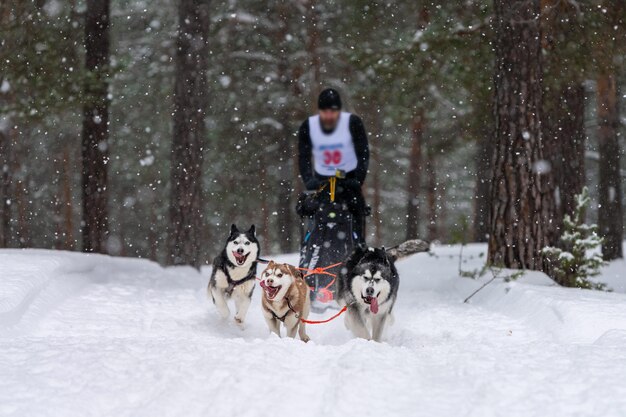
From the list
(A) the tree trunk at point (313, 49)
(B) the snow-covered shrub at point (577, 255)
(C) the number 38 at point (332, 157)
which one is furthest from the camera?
(A) the tree trunk at point (313, 49)

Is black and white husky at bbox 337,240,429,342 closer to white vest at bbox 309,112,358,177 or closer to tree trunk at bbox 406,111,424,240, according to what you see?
white vest at bbox 309,112,358,177

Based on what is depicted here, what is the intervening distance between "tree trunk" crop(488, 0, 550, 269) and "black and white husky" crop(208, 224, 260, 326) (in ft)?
11.2

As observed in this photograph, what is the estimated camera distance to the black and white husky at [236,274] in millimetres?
6793

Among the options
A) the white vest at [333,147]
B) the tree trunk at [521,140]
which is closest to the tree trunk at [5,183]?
the white vest at [333,147]

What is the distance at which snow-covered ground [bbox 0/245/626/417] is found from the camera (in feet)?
11.5

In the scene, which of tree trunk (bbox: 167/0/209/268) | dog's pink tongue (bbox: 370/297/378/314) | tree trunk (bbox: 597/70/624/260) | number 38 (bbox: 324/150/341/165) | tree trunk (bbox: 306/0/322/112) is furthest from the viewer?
tree trunk (bbox: 306/0/322/112)

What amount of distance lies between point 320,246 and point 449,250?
624 centimetres

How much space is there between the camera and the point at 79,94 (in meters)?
10.7

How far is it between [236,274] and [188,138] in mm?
4736

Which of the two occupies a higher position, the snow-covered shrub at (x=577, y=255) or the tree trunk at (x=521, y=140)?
the tree trunk at (x=521, y=140)

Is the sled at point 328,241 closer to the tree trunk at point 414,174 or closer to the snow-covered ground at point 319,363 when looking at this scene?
the snow-covered ground at point 319,363

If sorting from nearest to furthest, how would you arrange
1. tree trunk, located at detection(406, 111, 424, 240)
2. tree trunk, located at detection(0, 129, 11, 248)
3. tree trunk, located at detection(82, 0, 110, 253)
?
tree trunk, located at detection(82, 0, 110, 253), tree trunk, located at detection(0, 129, 11, 248), tree trunk, located at detection(406, 111, 424, 240)

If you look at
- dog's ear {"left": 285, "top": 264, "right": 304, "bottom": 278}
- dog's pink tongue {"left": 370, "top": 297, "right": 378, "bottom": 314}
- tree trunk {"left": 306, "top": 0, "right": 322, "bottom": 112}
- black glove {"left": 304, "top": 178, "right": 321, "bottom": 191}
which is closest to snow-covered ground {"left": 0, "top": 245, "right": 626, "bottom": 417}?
dog's pink tongue {"left": 370, "top": 297, "right": 378, "bottom": 314}

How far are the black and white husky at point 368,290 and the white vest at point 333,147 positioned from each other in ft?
6.29
